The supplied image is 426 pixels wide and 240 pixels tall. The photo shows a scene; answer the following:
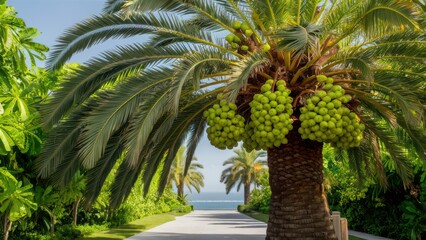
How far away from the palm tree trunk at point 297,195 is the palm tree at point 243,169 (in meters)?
43.4

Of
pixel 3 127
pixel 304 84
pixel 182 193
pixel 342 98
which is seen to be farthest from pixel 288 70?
pixel 182 193

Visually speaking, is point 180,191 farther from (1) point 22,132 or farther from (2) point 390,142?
(1) point 22,132

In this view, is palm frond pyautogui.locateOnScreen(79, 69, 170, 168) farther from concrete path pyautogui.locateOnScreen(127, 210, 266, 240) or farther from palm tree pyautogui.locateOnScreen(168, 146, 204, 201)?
palm tree pyautogui.locateOnScreen(168, 146, 204, 201)

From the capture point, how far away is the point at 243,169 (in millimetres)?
55969

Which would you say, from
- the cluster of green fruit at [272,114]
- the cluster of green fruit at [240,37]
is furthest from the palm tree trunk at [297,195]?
the cluster of green fruit at [240,37]

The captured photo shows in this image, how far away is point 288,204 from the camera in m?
8.39

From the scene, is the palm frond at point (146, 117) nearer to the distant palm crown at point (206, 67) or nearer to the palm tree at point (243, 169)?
the distant palm crown at point (206, 67)

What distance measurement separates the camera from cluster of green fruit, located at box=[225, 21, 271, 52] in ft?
27.2

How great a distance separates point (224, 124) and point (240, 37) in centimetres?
176

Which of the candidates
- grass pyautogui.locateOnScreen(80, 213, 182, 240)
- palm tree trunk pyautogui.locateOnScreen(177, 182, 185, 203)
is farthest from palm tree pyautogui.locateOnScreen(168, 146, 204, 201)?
grass pyautogui.locateOnScreen(80, 213, 182, 240)

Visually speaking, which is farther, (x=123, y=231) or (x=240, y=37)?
(x=123, y=231)

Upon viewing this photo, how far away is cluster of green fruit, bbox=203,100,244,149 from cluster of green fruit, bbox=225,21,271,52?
121 centimetres

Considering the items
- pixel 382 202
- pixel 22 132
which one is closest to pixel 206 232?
pixel 382 202

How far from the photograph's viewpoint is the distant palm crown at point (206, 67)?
761 centimetres
